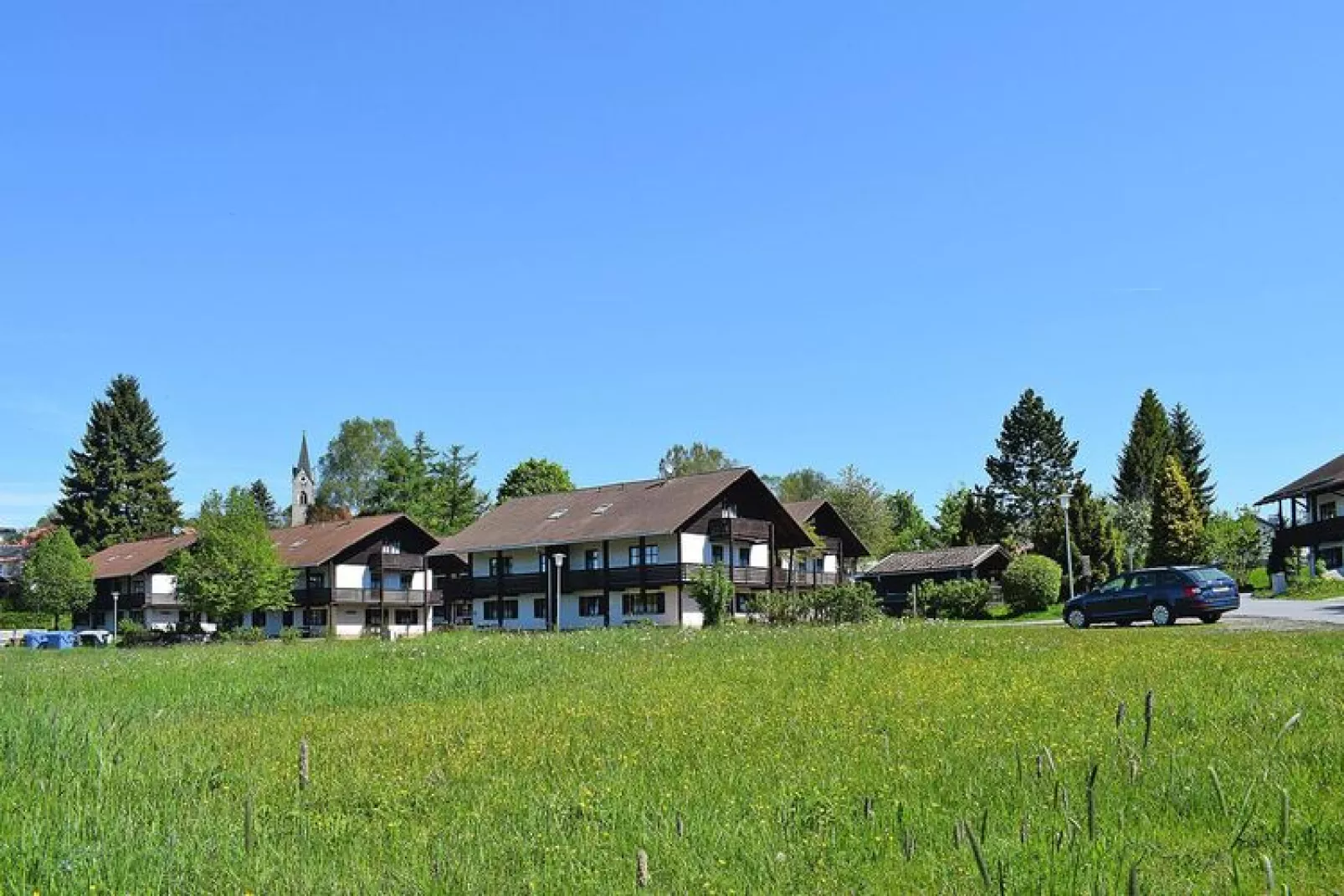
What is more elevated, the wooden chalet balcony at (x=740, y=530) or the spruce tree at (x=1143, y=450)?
the spruce tree at (x=1143, y=450)

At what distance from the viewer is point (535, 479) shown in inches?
3888

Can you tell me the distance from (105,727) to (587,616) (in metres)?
49.3

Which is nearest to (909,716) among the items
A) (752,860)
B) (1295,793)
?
(1295,793)

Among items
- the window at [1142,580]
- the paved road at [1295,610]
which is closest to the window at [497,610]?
the paved road at [1295,610]

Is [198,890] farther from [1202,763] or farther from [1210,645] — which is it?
[1210,645]

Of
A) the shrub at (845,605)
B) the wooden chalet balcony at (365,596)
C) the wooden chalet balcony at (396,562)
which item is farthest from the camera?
the wooden chalet balcony at (396,562)

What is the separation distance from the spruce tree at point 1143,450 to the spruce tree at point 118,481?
269 feet

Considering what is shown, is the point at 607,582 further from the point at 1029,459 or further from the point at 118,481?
the point at 118,481

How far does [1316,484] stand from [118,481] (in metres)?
91.8

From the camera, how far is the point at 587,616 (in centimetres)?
6184

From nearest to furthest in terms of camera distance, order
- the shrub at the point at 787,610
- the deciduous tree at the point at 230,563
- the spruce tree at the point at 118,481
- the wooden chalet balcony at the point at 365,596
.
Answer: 1. the shrub at the point at 787,610
2. the deciduous tree at the point at 230,563
3. the wooden chalet balcony at the point at 365,596
4. the spruce tree at the point at 118,481

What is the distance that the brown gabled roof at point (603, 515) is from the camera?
57688mm

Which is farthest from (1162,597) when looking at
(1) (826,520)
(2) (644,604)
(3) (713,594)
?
(1) (826,520)

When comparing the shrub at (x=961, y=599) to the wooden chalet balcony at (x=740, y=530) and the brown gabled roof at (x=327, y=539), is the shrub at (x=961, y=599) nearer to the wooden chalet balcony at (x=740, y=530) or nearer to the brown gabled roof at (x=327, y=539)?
the wooden chalet balcony at (x=740, y=530)
